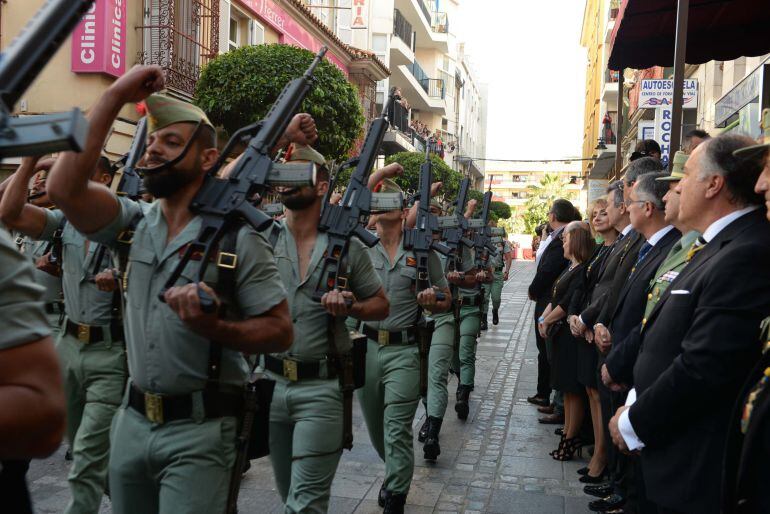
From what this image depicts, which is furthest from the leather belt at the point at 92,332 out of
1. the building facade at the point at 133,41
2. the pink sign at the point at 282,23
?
the pink sign at the point at 282,23

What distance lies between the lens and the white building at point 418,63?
32.0 meters

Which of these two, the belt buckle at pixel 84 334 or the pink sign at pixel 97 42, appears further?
the pink sign at pixel 97 42

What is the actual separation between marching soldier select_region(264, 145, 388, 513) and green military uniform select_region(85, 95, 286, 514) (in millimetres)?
930

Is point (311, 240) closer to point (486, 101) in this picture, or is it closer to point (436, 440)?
point (436, 440)

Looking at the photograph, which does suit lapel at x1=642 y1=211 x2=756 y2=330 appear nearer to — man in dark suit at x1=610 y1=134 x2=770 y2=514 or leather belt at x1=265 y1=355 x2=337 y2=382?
man in dark suit at x1=610 y1=134 x2=770 y2=514

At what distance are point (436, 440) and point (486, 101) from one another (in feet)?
322

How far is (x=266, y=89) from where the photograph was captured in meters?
14.1

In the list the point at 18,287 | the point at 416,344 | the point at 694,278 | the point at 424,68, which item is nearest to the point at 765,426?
the point at 694,278

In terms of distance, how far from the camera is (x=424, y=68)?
54.2 meters

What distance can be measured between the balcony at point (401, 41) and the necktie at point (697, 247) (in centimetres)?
3562

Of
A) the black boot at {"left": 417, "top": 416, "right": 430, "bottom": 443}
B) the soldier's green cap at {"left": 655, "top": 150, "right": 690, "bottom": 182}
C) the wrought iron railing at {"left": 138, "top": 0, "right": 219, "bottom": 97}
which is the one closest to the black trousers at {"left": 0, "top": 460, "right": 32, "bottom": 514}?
the soldier's green cap at {"left": 655, "top": 150, "right": 690, "bottom": 182}

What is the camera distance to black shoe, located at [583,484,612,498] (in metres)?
5.83

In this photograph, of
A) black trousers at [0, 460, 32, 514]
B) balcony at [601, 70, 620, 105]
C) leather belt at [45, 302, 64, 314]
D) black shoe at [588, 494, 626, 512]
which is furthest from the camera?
balcony at [601, 70, 620, 105]

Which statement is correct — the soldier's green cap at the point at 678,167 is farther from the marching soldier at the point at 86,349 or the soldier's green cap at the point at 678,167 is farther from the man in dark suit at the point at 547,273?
the man in dark suit at the point at 547,273
